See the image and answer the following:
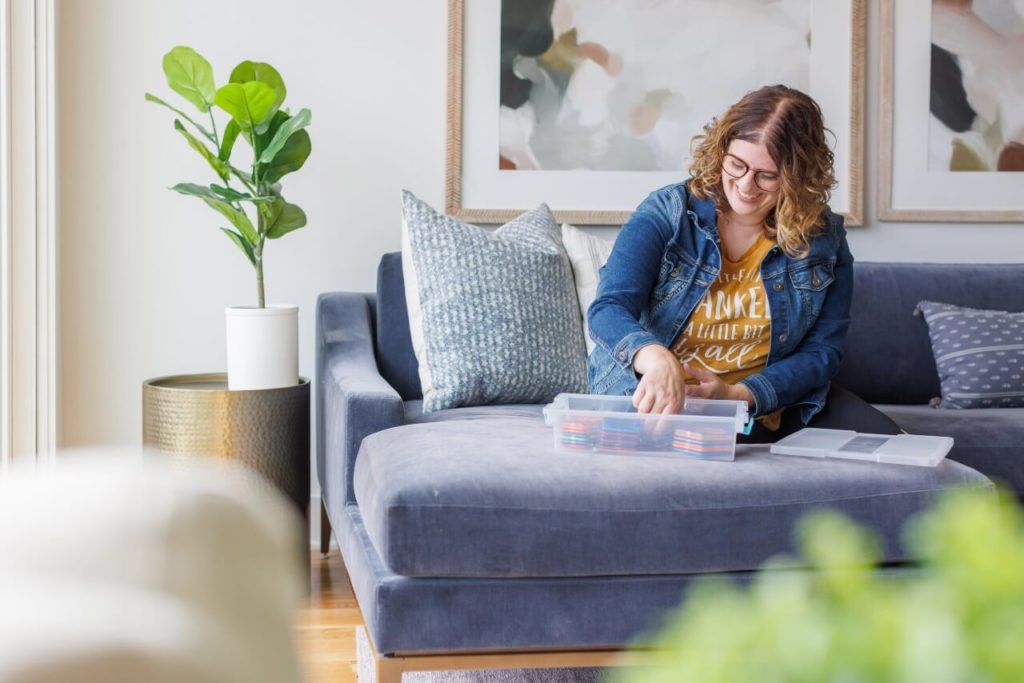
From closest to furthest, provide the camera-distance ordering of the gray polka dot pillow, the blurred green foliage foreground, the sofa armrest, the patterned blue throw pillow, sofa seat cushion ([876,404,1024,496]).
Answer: the blurred green foliage foreground
the sofa armrest
sofa seat cushion ([876,404,1024,496])
the patterned blue throw pillow
the gray polka dot pillow

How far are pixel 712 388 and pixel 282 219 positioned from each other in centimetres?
116

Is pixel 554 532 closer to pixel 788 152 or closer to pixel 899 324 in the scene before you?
pixel 788 152

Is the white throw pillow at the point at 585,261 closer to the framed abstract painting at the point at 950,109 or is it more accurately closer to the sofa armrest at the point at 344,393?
the sofa armrest at the point at 344,393

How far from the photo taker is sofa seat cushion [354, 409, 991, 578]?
1597 millimetres

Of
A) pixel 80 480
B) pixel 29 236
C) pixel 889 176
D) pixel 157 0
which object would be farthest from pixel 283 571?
pixel 889 176

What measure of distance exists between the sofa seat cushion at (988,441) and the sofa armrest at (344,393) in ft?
3.97

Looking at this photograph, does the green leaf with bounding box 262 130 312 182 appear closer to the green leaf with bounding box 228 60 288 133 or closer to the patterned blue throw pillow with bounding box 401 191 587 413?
the green leaf with bounding box 228 60 288 133

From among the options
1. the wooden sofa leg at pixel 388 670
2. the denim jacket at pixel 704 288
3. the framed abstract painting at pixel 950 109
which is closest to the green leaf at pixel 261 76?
the denim jacket at pixel 704 288

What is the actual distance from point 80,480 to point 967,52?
3423mm

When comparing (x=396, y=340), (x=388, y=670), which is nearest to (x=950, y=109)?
(x=396, y=340)

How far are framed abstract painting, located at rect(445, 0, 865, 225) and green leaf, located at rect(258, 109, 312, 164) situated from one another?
2.02 feet

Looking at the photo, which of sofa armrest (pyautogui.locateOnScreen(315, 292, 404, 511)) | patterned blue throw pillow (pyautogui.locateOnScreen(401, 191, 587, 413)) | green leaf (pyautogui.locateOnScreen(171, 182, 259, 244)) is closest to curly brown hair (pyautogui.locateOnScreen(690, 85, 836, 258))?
patterned blue throw pillow (pyautogui.locateOnScreen(401, 191, 587, 413))

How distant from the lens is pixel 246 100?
2.46 meters

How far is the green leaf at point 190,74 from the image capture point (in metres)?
2.54
